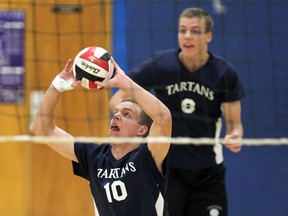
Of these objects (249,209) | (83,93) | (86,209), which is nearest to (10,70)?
(83,93)

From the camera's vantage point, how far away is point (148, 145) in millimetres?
3121

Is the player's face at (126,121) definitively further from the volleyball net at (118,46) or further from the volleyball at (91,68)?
the volleyball net at (118,46)

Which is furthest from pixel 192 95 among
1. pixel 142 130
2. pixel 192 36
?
pixel 142 130

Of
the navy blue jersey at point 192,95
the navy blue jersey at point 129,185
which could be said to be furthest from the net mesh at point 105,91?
the navy blue jersey at point 129,185

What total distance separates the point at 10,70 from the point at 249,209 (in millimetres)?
1797

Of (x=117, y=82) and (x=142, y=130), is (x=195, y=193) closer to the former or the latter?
(x=142, y=130)

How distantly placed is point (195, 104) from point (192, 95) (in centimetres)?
5

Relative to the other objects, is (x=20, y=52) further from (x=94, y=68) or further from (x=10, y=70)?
(x=94, y=68)

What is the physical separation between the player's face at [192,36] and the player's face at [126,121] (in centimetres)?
89

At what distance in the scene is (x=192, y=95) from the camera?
13.4 feet

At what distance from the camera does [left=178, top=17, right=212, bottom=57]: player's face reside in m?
4.05

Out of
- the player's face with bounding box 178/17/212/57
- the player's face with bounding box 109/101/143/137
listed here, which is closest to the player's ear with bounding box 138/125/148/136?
the player's face with bounding box 109/101/143/137

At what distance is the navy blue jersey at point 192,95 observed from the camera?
4055 millimetres

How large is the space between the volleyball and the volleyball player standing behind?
0.87 meters
